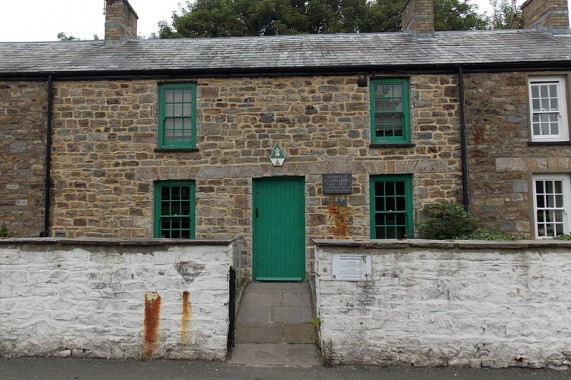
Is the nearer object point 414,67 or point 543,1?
point 414,67

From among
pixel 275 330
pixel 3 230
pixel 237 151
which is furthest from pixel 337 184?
pixel 3 230

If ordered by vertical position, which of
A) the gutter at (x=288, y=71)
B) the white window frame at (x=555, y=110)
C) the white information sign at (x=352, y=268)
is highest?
the gutter at (x=288, y=71)

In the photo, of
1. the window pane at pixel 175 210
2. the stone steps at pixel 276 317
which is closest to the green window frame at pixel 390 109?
the stone steps at pixel 276 317

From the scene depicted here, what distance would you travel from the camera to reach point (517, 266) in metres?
5.14

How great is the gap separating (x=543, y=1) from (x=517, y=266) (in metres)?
10.5

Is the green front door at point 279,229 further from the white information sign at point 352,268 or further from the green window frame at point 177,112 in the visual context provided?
the white information sign at point 352,268

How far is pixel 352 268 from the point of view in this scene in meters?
5.26

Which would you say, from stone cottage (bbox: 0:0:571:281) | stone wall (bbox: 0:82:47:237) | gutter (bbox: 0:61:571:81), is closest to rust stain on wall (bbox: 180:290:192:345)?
stone cottage (bbox: 0:0:571:281)

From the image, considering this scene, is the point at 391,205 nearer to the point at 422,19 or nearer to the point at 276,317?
the point at 276,317

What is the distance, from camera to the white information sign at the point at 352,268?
524 cm

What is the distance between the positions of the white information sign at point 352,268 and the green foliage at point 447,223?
4.10 meters

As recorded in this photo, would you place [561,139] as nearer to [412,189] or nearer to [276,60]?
[412,189]

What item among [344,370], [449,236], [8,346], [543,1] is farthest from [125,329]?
[543,1]

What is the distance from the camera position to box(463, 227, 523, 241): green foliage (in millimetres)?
8305
